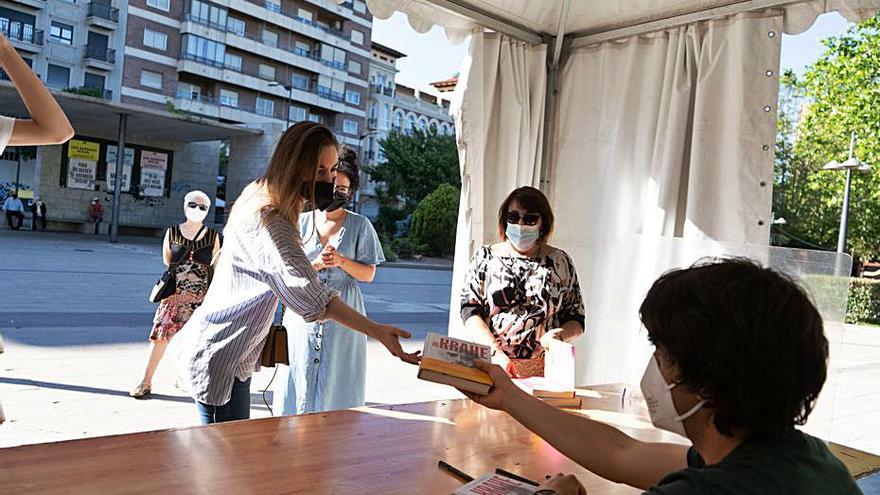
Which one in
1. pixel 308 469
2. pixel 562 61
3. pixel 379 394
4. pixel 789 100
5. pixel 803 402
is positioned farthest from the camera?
pixel 789 100

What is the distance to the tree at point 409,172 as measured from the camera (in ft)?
107

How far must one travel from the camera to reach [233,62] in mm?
44000

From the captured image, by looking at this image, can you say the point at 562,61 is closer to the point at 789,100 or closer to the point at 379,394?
the point at 379,394

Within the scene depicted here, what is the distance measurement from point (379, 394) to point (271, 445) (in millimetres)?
4558

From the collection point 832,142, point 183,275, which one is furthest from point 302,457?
point 832,142

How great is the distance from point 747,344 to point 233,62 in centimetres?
4675

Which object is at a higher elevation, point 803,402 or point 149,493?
point 803,402

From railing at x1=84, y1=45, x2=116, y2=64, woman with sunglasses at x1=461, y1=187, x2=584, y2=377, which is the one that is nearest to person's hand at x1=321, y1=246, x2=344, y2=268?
woman with sunglasses at x1=461, y1=187, x2=584, y2=377

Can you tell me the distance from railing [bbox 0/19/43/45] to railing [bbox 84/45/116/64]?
241 cm

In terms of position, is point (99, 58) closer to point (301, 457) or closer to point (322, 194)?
point (322, 194)

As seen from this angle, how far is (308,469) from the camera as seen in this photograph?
1.69 meters

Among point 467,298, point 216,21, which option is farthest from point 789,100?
point 216,21

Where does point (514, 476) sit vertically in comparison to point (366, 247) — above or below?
below

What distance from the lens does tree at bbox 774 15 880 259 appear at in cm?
1537
